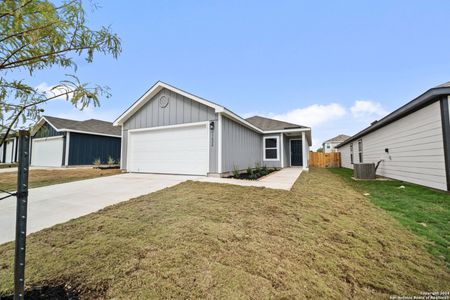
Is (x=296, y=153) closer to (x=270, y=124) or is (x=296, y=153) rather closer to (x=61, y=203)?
(x=270, y=124)

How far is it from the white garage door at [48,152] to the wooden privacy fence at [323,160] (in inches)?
855

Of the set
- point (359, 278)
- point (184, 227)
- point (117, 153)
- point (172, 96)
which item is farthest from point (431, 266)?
point (117, 153)

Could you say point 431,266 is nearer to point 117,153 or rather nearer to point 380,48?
point 380,48

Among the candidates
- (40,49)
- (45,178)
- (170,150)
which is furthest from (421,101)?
(45,178)

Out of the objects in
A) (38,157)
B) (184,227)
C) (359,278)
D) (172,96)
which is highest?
(172,96)

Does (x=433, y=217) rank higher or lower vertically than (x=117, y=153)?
lower

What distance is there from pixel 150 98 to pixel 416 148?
442 inches

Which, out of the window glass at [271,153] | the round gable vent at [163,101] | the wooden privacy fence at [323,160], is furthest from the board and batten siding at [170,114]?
the wooden privacy fence at [323,160]

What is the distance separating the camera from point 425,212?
13.4 feet

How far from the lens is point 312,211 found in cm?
403

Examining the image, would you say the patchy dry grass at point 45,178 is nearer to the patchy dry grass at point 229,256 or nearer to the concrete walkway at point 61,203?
the concrete walkway at point 61,203

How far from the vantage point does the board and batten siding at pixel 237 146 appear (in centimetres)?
846

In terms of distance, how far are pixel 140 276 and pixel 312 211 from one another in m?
3.33

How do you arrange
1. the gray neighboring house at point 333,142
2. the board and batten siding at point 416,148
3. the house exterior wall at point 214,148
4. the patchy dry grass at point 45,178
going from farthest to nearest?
the gray neighboring house at point 333,142, the house exterior wall at point 214,148, the patchy dry grass at point 45,178, the board and batten siding at point 416,148
